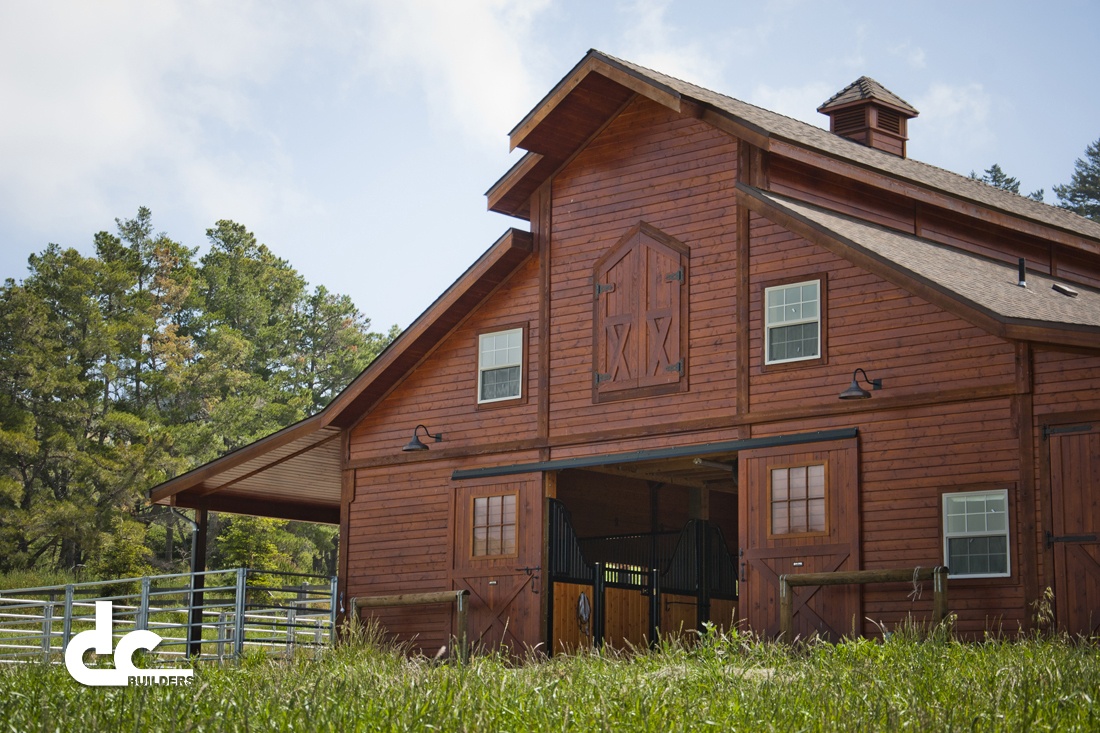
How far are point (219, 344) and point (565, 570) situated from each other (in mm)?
30809

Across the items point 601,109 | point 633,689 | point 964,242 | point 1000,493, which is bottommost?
point 633,689

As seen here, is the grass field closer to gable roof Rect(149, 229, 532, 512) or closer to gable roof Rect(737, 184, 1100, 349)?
gable roof Rect(737, 184, 1100, 349)

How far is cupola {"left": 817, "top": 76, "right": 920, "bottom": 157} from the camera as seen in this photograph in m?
24.7

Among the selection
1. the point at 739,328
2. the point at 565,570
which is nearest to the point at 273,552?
the point at 565,570

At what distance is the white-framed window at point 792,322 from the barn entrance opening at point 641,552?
1911 mm

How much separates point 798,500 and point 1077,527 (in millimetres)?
3422

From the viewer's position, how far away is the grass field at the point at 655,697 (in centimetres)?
925

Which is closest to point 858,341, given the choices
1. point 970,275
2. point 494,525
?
point 970,275

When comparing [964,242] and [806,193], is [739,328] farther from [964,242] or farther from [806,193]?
[964,242]

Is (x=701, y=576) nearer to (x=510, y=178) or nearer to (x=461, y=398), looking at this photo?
(x=461, y=398)

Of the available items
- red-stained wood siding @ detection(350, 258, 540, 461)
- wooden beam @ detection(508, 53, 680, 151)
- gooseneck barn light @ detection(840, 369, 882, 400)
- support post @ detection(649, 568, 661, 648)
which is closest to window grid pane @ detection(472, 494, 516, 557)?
red-stained wood siding @ detection(350, 258, 540, 461)

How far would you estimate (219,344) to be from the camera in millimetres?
48000

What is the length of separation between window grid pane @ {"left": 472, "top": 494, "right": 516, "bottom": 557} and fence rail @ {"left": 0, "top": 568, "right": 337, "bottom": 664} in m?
2.47

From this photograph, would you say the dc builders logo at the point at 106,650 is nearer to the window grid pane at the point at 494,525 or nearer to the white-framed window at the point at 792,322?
the window grid pane at the point at 494,525
